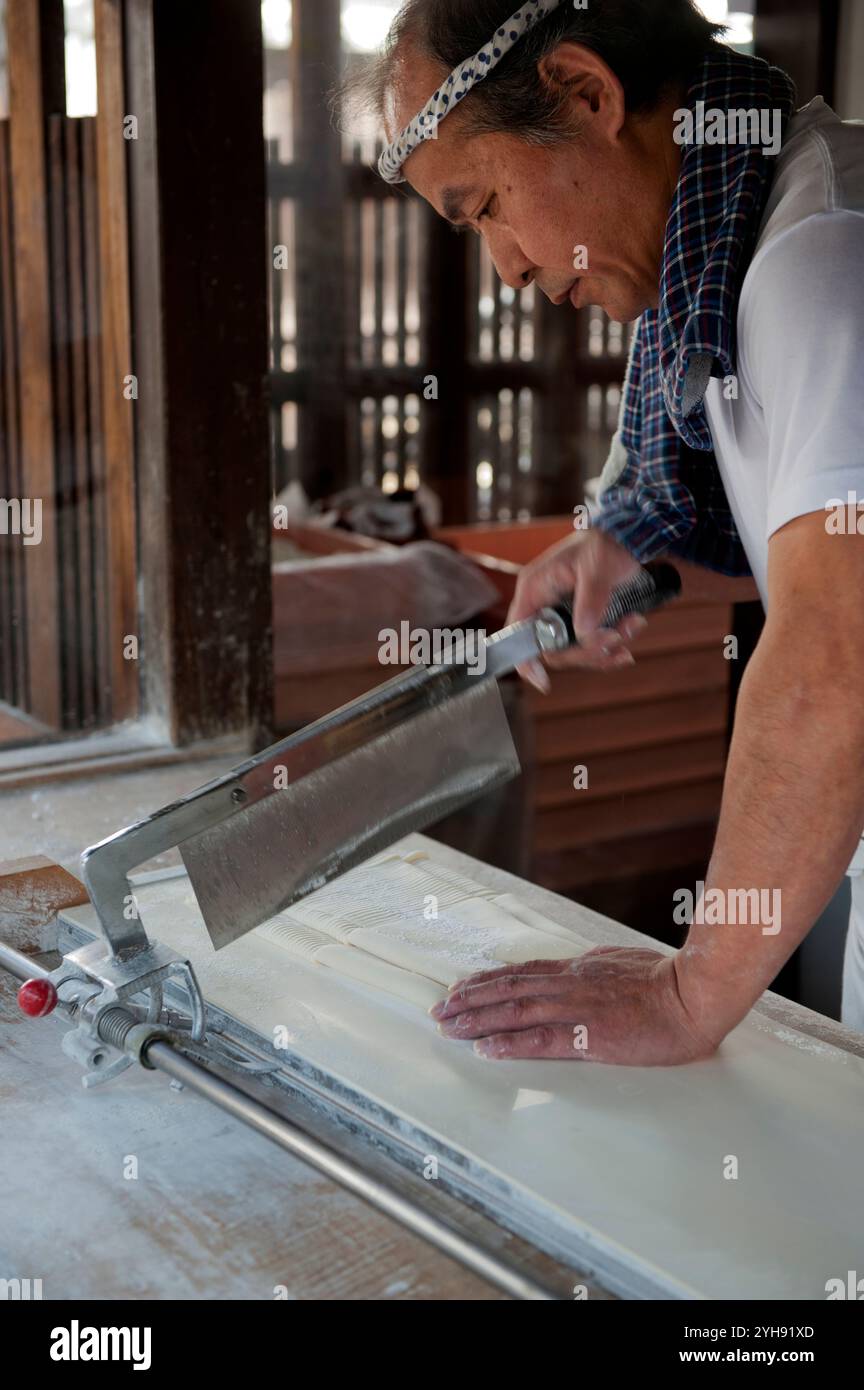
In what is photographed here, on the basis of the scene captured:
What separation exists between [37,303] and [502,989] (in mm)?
1316

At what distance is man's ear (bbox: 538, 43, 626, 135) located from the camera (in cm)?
96

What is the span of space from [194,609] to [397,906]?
606 millimetres

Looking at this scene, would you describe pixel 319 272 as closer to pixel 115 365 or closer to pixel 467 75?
pixel 115 365

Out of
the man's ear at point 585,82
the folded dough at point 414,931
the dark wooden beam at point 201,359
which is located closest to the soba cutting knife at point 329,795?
the folded dough at point 414,931

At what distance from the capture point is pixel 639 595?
3.82 feet

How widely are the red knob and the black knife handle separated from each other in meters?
0.47

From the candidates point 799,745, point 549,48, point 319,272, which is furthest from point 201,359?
point 319,272

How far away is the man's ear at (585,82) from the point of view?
96 cm

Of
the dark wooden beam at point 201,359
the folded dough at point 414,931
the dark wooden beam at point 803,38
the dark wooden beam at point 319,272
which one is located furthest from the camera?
the dark wooden beam at point 319,272

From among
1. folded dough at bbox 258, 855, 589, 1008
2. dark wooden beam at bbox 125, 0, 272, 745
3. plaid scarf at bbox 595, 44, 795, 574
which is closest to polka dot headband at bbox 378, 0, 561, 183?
plaid scarf at bbox 595, 44, 795, 574

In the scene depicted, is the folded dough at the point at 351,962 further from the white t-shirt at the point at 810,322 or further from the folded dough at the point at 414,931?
the white t-shirt at the point at 810,322

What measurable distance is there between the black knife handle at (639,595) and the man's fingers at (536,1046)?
30 cm
